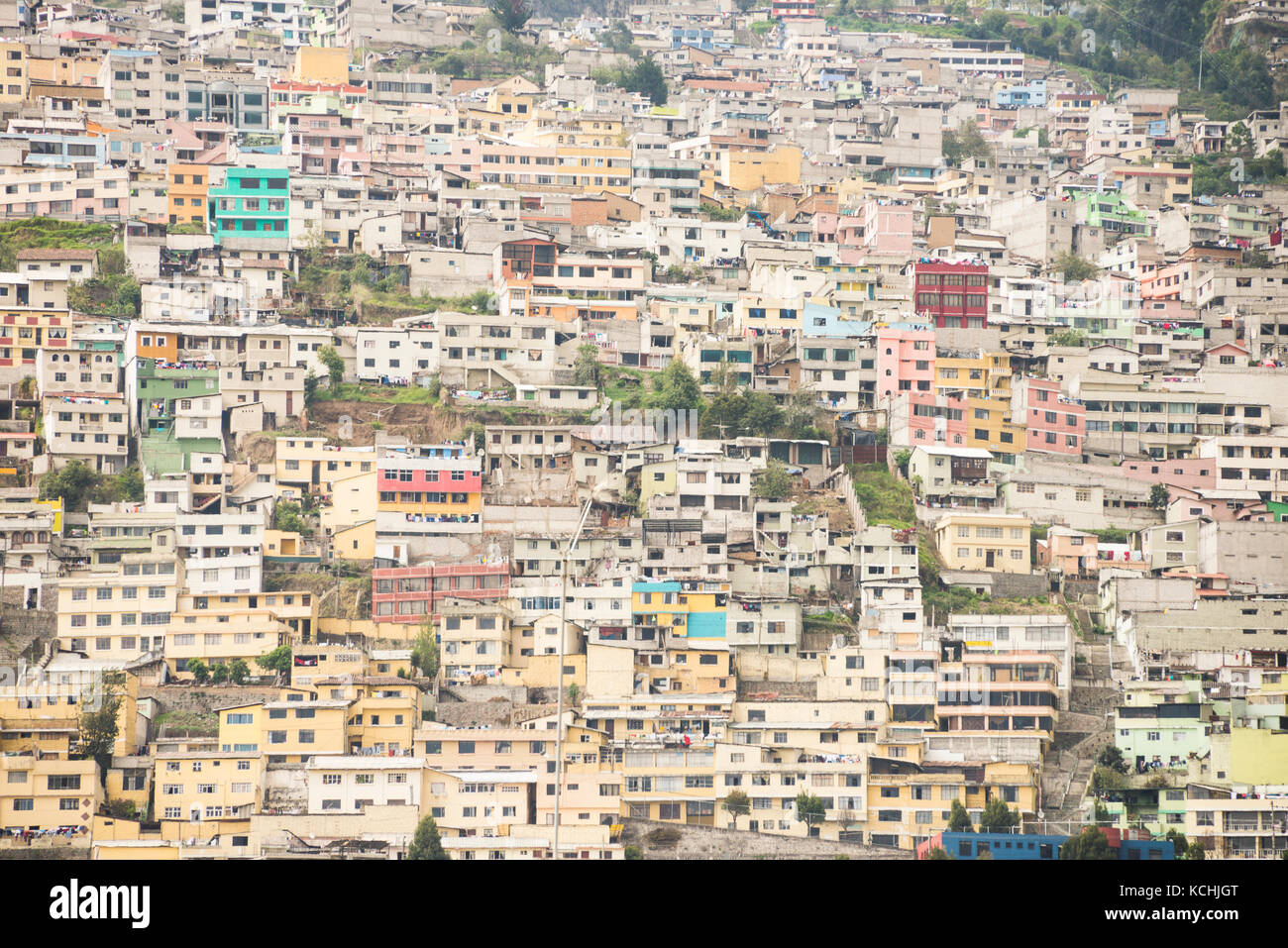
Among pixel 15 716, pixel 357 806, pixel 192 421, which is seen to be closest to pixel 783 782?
pixel 357 806

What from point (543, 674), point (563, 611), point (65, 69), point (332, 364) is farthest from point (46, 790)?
point (65, 69)

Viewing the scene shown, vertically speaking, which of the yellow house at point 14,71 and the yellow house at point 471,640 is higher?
the yellow house at point 14,71

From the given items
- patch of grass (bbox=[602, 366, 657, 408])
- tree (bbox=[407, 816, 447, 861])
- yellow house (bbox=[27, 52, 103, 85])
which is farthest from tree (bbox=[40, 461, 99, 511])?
yellow house (bbox=[27, 52, 103, 85])

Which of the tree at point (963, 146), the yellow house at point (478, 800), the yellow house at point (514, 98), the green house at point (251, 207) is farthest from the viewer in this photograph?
the tree at point (963, 146)

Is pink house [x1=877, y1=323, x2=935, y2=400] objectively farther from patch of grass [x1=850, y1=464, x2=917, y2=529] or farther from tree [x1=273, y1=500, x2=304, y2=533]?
tree [x1=273, y1=500, x2=304, y2=533]

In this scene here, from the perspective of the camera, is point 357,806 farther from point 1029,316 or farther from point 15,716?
point 1029,316

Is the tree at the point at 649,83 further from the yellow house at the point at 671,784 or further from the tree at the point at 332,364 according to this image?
the yellow house at the point at 671,784

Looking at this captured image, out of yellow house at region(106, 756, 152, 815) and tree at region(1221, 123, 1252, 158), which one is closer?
yellow house at region(106, 756, 152, 815)

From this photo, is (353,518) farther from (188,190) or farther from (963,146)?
(963,146)

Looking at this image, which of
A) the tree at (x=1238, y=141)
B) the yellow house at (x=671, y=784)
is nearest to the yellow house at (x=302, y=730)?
the yellow house at (x=671, y=784)
